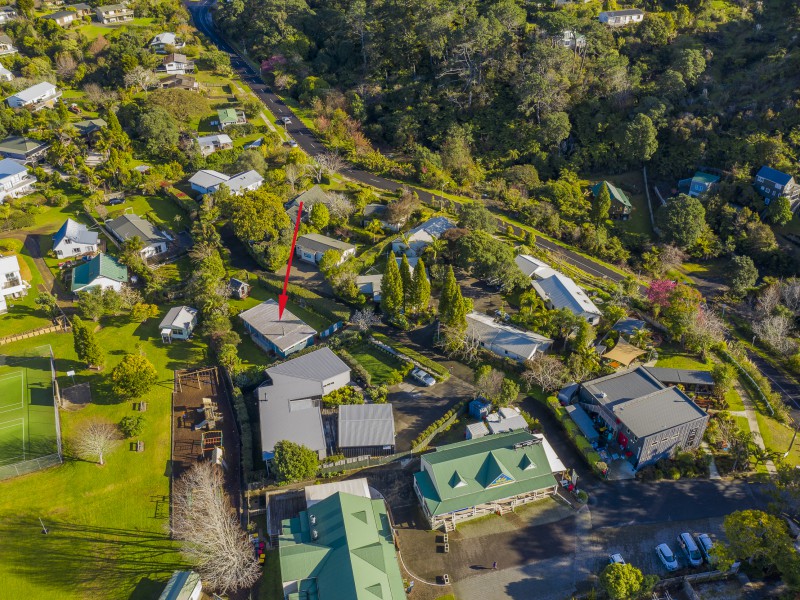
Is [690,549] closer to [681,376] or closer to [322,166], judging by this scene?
[681,376]

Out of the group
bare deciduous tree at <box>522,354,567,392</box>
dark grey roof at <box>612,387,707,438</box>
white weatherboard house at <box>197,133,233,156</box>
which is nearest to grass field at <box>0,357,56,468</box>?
bare deciduous tree at <box>522,354,567,392</box>

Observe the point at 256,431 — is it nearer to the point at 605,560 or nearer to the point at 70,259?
the point at 605,560

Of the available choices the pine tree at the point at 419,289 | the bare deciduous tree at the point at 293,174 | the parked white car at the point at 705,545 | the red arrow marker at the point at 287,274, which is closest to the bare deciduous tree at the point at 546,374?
the pine tree at the point at 419,289

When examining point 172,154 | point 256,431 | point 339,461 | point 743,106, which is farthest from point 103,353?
point 743,106

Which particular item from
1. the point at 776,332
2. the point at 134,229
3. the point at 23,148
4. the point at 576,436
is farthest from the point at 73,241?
the point at 776,332

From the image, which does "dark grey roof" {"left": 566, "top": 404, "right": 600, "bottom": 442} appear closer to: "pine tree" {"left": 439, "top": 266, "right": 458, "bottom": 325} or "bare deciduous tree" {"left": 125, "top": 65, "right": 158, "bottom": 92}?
"pine tree" {"left": 439, "top": 266, "right": 458, "bottom": 325}

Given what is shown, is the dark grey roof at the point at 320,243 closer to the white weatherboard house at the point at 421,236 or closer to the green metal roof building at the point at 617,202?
the white weatherboard house at the point at 421,236
